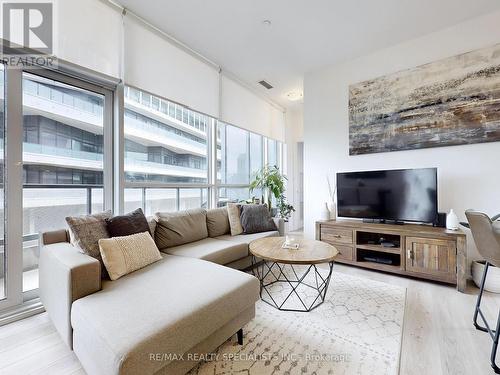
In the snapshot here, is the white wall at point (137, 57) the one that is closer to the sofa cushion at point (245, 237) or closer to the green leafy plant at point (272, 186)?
the green leafy plant at point (272, 186)

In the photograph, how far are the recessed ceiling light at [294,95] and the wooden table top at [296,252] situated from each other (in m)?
3.29

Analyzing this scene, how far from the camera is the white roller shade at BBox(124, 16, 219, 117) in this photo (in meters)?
2.52

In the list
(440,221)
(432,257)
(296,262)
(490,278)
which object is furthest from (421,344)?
(440,221)

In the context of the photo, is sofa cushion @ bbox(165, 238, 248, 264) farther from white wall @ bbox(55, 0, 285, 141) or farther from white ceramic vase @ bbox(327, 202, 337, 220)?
white wall @ bbox(55, 0, 285, 141)

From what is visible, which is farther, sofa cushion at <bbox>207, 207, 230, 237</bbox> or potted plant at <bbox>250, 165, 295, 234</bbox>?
potted plant at <bbox>250, 165, 295, 234</bbox>

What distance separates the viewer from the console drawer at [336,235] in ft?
9.81

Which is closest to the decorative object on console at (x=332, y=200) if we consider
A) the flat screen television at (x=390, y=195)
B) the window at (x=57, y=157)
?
the flat screen television at (x=390, y=195)

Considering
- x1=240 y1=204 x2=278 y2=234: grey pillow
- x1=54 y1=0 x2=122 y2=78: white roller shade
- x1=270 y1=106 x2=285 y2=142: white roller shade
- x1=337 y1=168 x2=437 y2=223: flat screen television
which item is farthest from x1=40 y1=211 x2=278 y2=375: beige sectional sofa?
x1=270 y1=106 x2=285 y2=142: white roller shade

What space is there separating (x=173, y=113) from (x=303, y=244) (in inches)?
97.7

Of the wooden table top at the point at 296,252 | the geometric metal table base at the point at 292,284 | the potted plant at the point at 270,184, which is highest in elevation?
the potted plant at the point at 270,184

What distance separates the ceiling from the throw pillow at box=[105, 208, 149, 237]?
2158mm

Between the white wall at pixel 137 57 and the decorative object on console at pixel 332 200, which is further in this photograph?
the decorative object on console at pixel 332 200

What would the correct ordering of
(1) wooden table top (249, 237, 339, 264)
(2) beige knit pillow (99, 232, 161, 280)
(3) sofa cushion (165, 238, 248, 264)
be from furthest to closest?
(3) sofa cushion (165, 238, 248, 264) → (1) wooden table top (249, 237, 339, 264) → (2) beige knit pillow (99, 232, 161, 280)

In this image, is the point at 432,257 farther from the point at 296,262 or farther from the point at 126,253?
the point at 126,253
